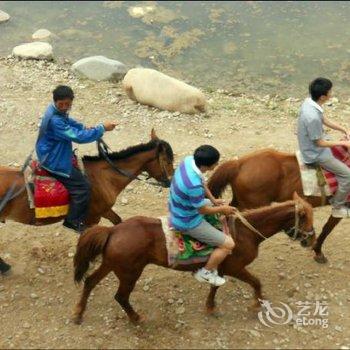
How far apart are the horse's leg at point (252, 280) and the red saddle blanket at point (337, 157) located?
1.59 m

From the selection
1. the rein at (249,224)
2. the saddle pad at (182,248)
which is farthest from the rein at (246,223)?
the saddle pad at (182,248)

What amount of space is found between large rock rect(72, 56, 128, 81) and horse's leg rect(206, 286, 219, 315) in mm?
7484

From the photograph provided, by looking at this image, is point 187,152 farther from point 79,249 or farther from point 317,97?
point 79,249

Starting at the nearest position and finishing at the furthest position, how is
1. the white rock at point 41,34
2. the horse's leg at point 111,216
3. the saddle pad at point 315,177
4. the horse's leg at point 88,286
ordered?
1. the horse's leg at point 88,286
2. the saddle pad at point 315,177
3. the horse's leg at point 111,216
4. the white rock at point 41,34

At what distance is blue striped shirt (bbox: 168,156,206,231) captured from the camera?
5.17 m

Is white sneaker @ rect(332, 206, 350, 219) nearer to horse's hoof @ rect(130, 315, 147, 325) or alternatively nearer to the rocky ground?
the rocky ground

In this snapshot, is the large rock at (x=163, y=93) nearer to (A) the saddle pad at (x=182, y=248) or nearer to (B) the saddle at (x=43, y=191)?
(B) the saddle at (x=43, y=191)

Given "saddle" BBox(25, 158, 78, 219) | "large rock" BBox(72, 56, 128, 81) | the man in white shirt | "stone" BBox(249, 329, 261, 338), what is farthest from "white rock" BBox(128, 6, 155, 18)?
"stone" BBox(249, 329, 261, 338)

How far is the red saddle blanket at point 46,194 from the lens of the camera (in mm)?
6246

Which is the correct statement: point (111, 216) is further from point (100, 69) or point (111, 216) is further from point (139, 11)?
point (139, 11)

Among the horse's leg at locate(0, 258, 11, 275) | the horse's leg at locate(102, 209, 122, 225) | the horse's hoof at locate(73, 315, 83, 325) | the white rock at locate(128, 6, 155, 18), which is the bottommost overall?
the horse's leg at locate(0, 258, 11, 275)

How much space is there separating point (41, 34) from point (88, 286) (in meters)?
11.5

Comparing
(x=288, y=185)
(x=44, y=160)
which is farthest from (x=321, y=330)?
(x=44, y=160)

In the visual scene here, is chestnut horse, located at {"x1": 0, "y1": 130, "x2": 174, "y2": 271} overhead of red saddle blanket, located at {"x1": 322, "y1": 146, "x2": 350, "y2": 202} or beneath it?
beneath
